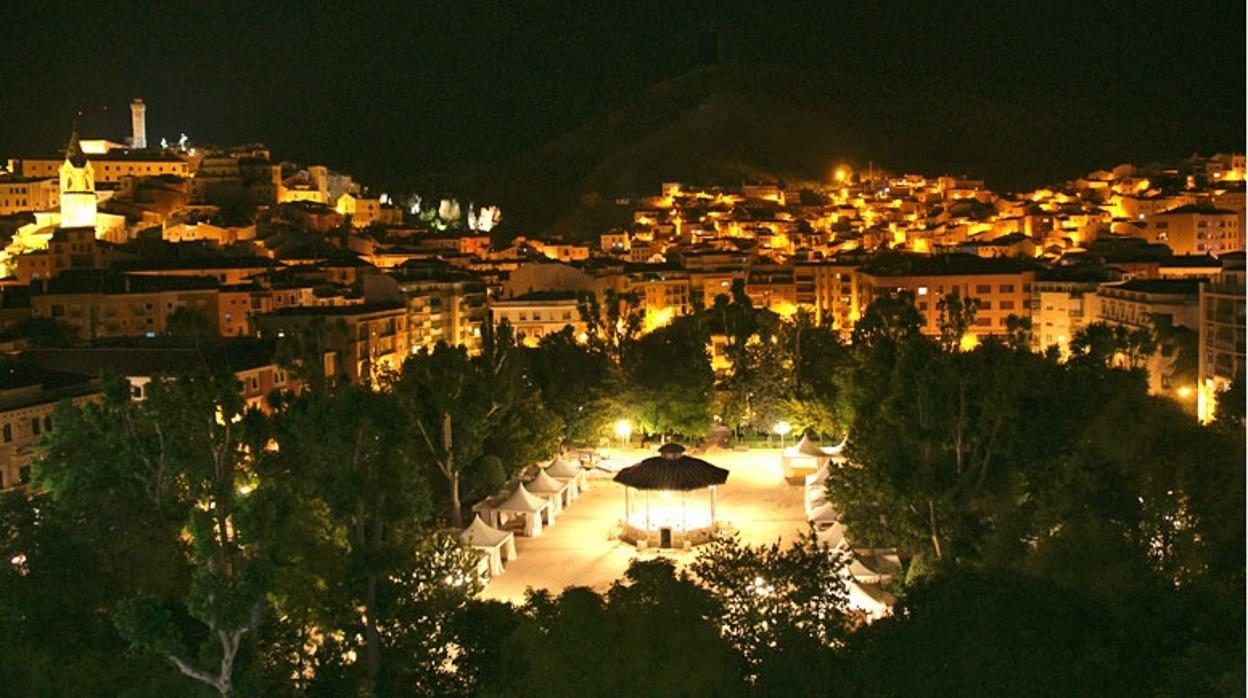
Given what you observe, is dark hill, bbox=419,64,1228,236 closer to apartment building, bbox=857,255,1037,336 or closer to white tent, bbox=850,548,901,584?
apartment building, bbox=857,255,1037,336

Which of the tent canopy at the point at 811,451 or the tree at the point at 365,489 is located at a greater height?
the tree at the point at 365,489

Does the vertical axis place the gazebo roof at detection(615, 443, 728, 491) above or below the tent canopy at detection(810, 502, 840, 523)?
above

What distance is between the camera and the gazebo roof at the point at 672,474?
20.9 m

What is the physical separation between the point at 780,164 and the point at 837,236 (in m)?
42.5

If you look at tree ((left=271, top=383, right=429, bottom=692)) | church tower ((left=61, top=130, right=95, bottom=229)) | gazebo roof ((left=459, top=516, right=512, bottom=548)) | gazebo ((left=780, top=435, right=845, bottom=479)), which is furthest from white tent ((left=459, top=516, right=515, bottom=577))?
church tower ((left=61, top=130, right=95, bottom=229))

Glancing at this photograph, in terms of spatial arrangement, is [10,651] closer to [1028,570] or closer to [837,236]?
[1028,570]

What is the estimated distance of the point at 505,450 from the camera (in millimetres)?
25109

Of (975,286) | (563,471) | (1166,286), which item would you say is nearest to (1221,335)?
(1166,286)

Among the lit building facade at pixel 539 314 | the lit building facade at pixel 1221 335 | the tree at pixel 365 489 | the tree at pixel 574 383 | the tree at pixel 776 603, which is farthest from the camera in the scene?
the lit building facade at pixel 539 314

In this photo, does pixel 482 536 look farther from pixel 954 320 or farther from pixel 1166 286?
pixel 954 320

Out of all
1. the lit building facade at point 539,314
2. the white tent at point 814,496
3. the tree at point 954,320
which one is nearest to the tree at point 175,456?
the white tent at point 814,496

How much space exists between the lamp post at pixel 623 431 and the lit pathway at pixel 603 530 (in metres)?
2.95

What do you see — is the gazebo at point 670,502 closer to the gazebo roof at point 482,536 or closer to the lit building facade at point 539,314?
the gazebo roof at point 482,536

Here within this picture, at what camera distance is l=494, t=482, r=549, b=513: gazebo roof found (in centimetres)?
2158
